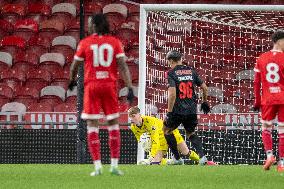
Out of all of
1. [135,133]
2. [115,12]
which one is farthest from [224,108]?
[115,12]

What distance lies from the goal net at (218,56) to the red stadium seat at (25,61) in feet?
15.8

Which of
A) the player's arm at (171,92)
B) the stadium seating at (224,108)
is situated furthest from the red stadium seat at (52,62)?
the player's arm at (171,92)

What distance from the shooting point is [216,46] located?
16.6m

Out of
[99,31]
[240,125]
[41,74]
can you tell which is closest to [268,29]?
[240,125]

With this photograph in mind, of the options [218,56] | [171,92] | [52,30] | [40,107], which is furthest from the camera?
[52,30]

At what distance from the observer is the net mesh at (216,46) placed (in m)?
15.8

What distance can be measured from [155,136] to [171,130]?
932 mm

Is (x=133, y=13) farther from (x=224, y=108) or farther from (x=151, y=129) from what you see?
(x=151, y=129)

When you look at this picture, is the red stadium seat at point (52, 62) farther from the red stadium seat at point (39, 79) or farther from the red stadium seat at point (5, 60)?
the red stadium seat at point (5, 60)

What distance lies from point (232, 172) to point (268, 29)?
19.0 feet

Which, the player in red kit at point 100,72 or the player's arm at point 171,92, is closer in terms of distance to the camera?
the player in red kit at point 100,72

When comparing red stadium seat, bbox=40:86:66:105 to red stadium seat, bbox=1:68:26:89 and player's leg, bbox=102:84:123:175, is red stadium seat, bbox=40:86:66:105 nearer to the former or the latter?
red stadium seat, bbox=1:68:26:89

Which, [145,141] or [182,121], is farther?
[145,141]

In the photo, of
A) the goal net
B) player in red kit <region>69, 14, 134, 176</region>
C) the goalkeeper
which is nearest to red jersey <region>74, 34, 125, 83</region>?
player in red kit <region>69, 14, 134, 176</region>
